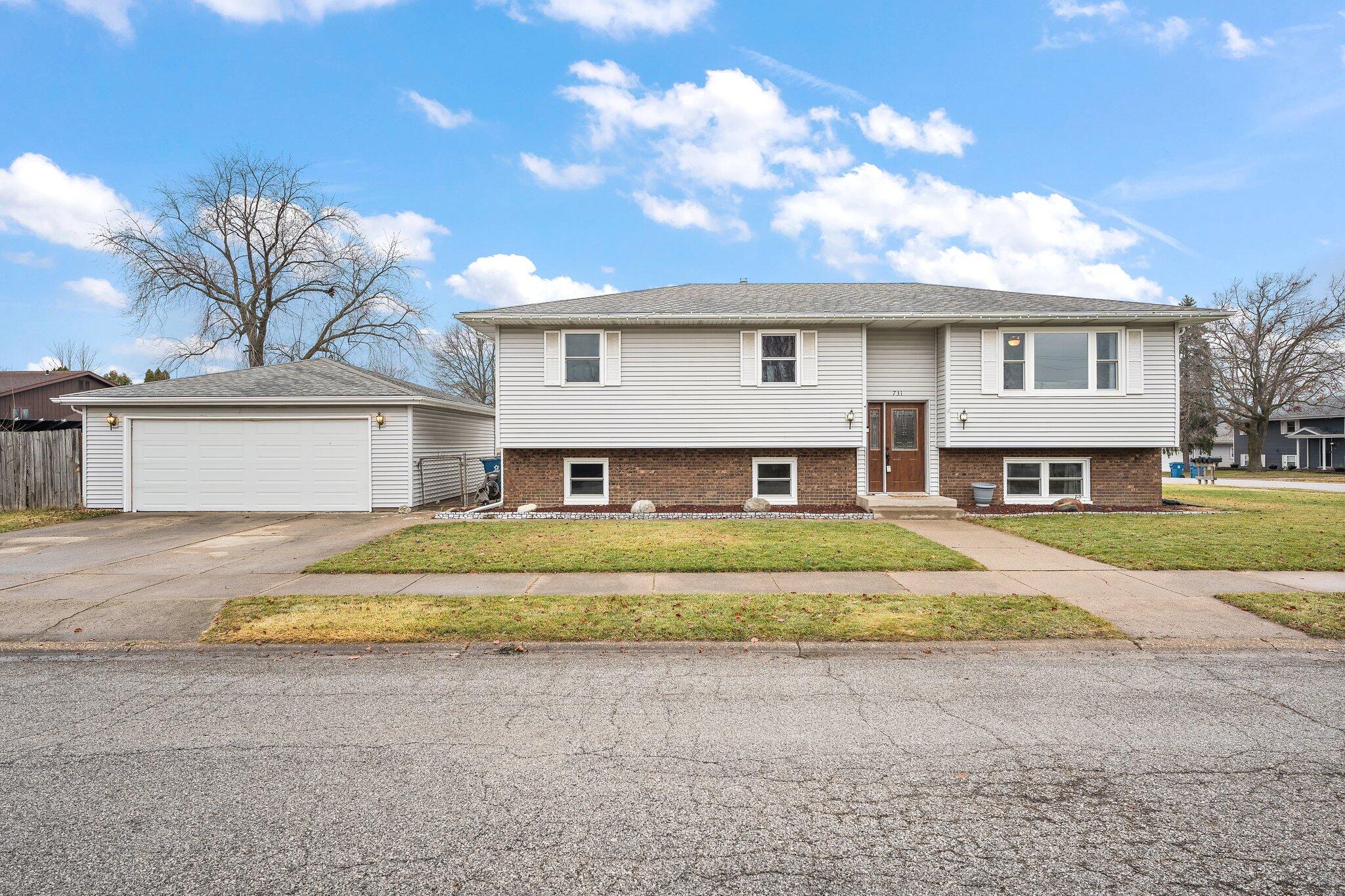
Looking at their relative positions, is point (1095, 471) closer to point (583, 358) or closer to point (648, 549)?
point (648, 549)

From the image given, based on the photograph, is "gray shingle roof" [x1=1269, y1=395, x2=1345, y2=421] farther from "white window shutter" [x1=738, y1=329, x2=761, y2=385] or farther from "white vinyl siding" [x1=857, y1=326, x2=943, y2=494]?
"white window shutter" [x1=738, y1=329, x2=761, y2=385]

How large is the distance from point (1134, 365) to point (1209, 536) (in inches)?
205

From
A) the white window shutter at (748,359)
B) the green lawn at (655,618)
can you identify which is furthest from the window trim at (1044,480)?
the green lawn at (655,618)

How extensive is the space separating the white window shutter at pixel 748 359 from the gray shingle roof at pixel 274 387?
7.72 meters

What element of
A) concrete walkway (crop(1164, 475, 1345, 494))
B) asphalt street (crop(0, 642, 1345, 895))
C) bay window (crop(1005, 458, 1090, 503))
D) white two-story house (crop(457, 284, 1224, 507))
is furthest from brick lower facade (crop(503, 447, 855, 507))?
concrete walkway (crop(1164, 475, 1345, 494))

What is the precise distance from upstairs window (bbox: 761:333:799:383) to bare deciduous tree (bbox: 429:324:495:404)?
109 ft

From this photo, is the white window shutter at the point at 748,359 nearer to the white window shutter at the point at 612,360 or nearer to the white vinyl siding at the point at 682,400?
the white vinyl siding at the point at 682,400

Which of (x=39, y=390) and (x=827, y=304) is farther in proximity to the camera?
(x=39, y=390)

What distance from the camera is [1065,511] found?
47.0 feet

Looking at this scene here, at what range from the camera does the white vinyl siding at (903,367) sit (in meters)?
15.2

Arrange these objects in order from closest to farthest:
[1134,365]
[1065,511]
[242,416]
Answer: [1065,511]
[1134,365]
[242,416]

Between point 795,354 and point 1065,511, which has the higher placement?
point 795,354

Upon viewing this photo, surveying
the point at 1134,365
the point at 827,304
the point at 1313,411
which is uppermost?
the point at 827,304

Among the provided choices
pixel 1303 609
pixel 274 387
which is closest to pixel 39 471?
pixel 274 387
